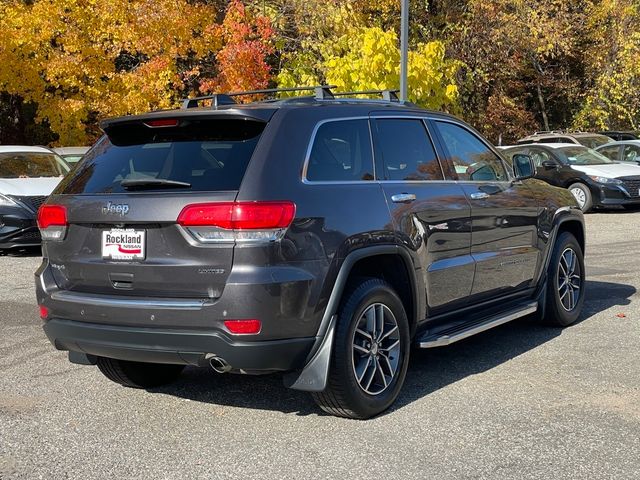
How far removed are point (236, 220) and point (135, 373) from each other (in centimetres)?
171

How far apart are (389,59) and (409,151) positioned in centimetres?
1471

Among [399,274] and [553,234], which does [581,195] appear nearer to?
[553,234]

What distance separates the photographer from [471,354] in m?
6.27

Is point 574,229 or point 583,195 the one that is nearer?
point 574,229

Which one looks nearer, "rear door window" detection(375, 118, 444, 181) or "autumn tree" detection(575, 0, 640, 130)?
"rear door window" detection(375, 118, 444, 181)

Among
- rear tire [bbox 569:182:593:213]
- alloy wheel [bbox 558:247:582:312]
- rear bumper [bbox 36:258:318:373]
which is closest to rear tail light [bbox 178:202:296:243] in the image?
rear bumper [bbox 36:258:318:373]

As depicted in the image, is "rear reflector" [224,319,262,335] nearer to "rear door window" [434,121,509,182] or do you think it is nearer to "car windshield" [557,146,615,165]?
"rear door window" [434,121,509,182]

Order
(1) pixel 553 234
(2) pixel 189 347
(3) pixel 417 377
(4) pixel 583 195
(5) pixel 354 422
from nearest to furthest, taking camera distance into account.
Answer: (2) pixel 189 347, (5) pixel 354 422, (3) pixel 417 377, (1) pixel 553 234, (4) pixel 583 195

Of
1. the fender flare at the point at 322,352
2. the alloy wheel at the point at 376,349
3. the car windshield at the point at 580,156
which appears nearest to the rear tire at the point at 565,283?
the alloy wheel at the point at 376,349

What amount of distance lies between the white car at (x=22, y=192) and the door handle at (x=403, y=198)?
8159 millimetres

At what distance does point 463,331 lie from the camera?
17.9 ft

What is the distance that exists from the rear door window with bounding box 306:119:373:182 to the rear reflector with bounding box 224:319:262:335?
86cm

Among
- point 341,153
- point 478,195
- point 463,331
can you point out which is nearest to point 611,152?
point 478,195

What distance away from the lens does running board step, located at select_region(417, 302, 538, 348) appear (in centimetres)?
521
